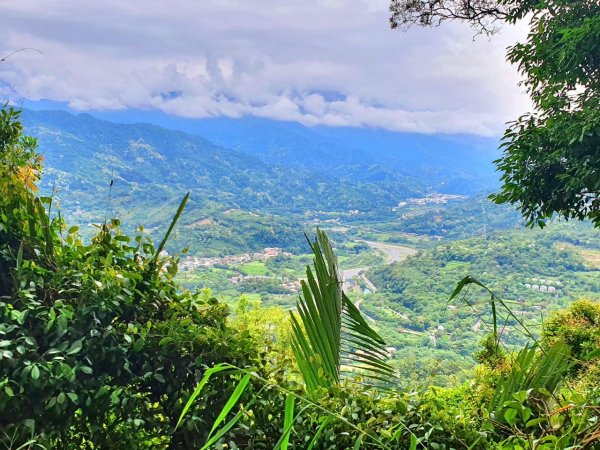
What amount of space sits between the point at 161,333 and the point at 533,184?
4403 millimetres

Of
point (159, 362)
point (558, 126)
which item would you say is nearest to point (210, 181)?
point (558, 126)

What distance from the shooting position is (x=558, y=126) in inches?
182

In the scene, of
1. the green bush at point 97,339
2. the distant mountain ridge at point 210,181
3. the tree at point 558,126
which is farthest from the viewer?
the distant mountain ridge at point 210,181

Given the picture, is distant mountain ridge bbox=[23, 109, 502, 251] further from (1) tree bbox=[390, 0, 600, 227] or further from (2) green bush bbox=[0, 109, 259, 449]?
(2) green bush bbox=[0, 109, 259, 449]

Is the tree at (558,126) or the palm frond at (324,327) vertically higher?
the tree at (558,126)

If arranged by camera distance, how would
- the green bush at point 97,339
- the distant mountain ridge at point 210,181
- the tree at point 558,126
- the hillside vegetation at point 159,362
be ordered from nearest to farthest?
the hillside vegetation at point 159,362, the green bush at point 97,339, the tree at point 558,126, the distant mountain ridge at point 210,181

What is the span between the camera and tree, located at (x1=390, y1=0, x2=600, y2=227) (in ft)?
14.4

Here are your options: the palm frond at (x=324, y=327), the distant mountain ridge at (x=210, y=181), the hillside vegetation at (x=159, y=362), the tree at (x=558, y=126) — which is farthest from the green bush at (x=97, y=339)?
the distant mountain ridge at (x=210, y=181)

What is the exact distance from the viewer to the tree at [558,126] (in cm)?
439

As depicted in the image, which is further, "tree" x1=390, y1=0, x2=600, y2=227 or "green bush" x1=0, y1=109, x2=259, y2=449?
"tree" x1=390, y1=0, x2=600, y2=227

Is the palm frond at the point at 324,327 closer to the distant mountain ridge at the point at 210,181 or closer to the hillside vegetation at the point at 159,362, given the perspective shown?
the hillside vegetation at the point at 159,362

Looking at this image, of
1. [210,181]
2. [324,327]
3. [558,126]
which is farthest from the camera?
[210,181]

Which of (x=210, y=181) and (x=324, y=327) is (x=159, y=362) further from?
(x=210, y=181)

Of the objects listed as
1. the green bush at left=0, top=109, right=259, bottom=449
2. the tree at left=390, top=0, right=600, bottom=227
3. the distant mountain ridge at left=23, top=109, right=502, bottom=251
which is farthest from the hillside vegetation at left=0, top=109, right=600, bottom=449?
the distant mountain ridge at left=23, top=109, right=502, bottom=251
